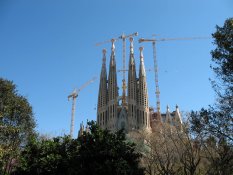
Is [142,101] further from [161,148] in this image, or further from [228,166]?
[228,166]

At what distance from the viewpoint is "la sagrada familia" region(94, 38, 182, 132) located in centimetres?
8338

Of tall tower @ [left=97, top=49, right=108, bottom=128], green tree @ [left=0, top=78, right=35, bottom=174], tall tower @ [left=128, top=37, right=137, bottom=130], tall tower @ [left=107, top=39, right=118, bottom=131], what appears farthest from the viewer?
tall tower @ [left=97, top=49, right=108, bottom=128]

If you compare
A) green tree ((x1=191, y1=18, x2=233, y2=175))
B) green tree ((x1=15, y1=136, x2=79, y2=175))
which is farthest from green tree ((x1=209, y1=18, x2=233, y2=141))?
green tree ((x1=15, y1=136, x2=79, y2=175))

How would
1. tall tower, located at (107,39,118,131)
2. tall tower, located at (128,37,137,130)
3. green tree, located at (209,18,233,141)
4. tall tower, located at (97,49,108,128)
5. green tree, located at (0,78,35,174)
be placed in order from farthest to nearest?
tall tower, located at (97,49,108,128) → tall tower, located at (107,39,118,131) → tall tower, located at (128,37,137,130) → green tree, located at (0,78,35,174) → green tree, located at (209,18,233,141)

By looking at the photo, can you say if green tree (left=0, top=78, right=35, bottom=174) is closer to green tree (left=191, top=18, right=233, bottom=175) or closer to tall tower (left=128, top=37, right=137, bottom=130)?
green tree (left=191, top=18, right=233, bottom=175)

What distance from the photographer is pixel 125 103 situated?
89125 millimetres

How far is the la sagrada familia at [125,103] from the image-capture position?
83.4 meters

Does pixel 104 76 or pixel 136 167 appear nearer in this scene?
pixel 136 167

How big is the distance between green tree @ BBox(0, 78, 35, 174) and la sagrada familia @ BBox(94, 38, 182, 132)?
52.8 metres

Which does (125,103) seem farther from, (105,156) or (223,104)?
(223,104)

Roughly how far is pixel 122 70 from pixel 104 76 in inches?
Answer: 430

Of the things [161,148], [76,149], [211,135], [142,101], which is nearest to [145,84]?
[142,101]

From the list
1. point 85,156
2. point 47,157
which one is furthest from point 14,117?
point 85,156

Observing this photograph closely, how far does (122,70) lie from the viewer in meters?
101
